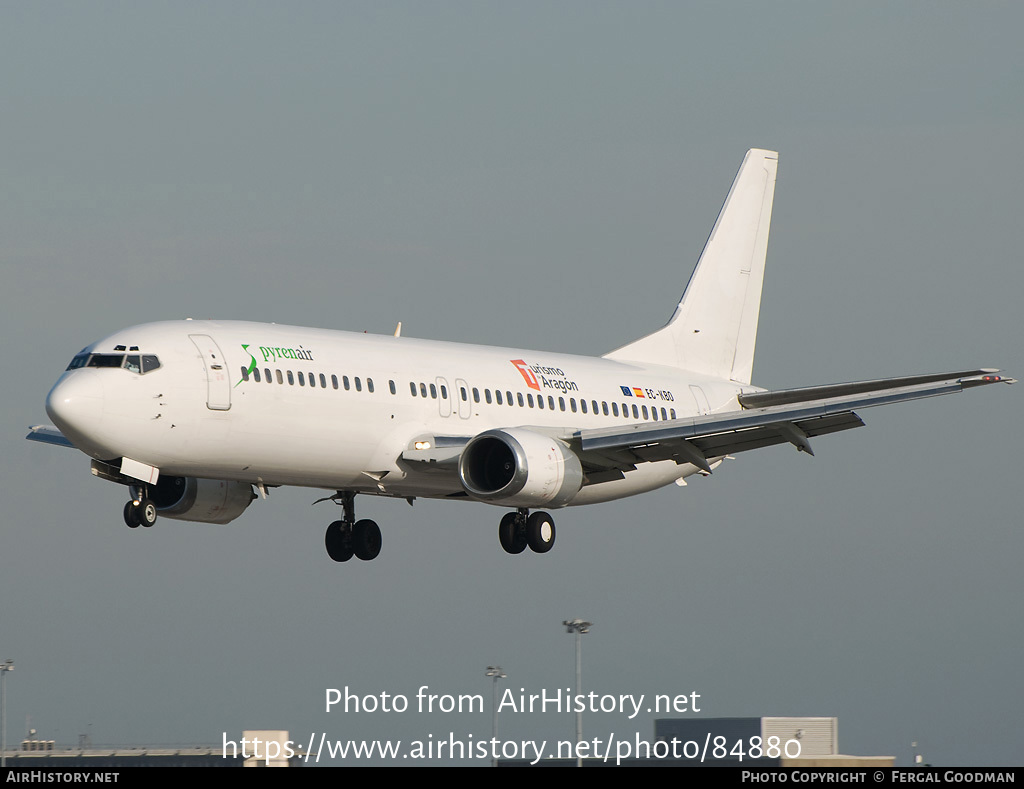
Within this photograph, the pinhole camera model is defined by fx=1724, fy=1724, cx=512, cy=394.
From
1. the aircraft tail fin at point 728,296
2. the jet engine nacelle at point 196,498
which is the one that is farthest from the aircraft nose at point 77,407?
the aircraft tail fin at point 728,296

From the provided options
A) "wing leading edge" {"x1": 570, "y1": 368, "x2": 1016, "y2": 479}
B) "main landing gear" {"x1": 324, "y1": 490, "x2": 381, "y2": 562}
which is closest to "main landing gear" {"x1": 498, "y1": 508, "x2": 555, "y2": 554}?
"wing leading edge" {"x1": 570, "y1": 368, "x2": 1016, "y2": 479}

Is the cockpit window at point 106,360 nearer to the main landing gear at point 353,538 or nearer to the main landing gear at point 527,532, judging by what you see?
the main landing gear at point 353,538

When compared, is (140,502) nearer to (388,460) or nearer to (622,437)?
(388,460)

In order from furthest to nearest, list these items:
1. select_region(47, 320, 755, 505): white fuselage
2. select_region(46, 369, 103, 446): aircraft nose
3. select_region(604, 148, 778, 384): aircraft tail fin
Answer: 1. select_region(604, 148, 778, 384): aircraft tail fin
2. select_region(47, 320, 755, 505): white fuselage
3. select_region(46, 369, 103, 446): aircraft nose

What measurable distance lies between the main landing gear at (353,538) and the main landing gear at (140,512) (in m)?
8.01

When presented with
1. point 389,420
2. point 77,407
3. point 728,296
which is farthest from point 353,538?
point 728,296

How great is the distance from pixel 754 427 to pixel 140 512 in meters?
15.0

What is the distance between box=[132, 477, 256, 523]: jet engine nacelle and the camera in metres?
44.5

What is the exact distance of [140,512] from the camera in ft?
132

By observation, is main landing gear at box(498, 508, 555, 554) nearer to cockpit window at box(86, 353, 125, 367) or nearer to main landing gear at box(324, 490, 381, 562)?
main landing gear at box(324, 490, 381, 562)

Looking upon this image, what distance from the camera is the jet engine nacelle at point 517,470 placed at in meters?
42.2

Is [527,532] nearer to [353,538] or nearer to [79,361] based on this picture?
[353,538]

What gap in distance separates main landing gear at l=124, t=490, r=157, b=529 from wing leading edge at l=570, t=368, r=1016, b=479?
10.9 metres
